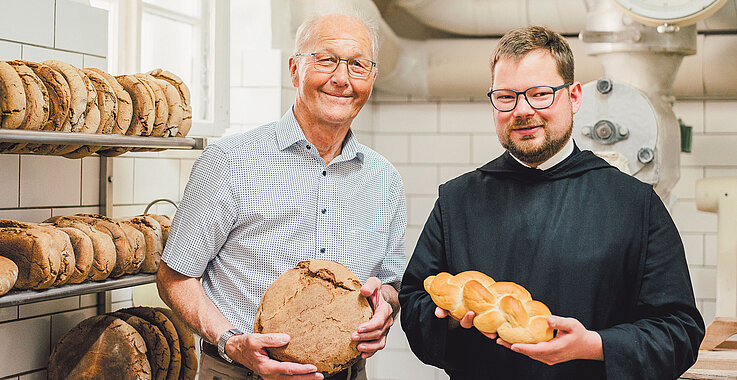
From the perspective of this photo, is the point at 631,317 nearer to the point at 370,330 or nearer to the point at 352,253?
the point at 370,330

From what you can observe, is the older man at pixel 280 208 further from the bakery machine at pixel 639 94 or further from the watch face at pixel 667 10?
the watch face at pixel 667 10

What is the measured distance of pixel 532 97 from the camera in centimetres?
144

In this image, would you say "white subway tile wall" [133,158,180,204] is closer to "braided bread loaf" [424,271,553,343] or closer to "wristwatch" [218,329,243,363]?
"wristwatch" [218,329,243,363]

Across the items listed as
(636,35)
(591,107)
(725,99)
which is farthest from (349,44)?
(725,99)

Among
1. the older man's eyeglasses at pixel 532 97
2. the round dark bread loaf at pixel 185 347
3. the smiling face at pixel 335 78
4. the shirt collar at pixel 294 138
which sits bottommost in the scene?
the round dark bread loaf at pixel 185 347

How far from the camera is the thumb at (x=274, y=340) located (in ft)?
4.99

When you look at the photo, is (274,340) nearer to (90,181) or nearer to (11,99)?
(11,99)

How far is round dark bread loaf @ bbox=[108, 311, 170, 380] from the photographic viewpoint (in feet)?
7.22

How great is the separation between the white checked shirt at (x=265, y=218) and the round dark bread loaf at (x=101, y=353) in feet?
1.58

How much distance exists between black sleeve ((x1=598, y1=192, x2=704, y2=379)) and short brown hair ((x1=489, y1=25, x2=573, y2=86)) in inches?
11.9

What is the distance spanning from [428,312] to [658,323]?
0.42m

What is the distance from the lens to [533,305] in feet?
4.33

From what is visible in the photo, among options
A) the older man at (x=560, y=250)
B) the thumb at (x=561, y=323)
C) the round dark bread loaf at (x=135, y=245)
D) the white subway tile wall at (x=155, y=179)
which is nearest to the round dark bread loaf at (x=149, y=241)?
the round dark bread loaf at (x=135, y=245)

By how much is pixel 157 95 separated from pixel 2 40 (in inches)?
16.4
